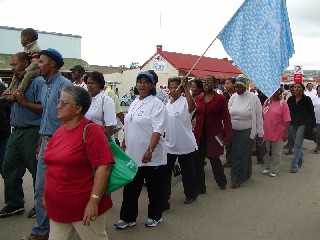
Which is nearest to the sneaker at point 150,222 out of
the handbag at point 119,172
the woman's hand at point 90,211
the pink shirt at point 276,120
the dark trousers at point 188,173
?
the dark trousers at point 188,173

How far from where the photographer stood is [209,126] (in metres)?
6.23

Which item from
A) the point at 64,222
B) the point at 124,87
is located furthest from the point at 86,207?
the point at 124,87

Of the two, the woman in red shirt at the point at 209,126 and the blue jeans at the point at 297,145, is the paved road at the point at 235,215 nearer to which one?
the woman in red shirt at the point at 209,126

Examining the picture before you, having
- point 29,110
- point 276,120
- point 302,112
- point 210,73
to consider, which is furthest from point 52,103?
point 210,73

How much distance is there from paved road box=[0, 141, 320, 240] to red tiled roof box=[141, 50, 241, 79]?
30299 mm

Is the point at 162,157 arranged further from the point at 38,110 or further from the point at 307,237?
the point at 307,237

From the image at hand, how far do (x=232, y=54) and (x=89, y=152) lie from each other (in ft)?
9.76

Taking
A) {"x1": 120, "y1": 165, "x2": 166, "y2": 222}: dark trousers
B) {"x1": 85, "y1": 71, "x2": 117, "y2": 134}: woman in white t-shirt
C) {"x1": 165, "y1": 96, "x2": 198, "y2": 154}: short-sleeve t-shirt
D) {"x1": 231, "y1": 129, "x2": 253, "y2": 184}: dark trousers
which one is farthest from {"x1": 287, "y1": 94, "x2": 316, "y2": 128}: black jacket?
{"x1": 85, "y1": 71, "x2": 117, "y2": 134}: woman in white t-shirt

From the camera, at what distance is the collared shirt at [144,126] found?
4352 mm

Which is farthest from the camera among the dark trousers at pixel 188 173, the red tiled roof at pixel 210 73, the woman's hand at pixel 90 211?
the red tiled roof at pixel 210 73

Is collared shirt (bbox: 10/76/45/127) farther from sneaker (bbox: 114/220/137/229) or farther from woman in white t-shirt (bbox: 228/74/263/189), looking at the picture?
woman in white t-shirt (bbox: 228/74/263/189)

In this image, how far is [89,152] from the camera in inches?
107

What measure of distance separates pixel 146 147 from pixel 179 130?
119 cm

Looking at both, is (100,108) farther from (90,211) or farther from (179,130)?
(90,211)
